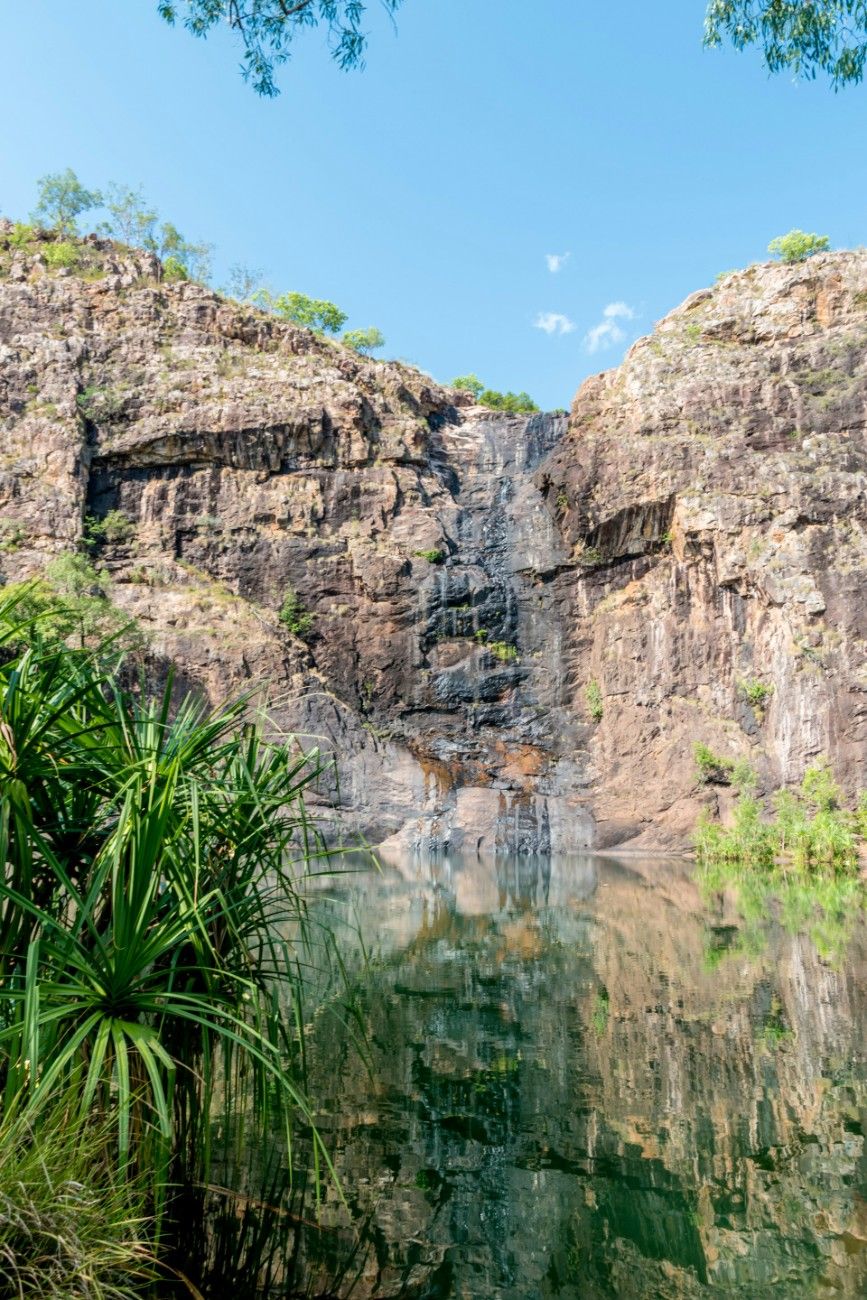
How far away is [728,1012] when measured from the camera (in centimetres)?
896

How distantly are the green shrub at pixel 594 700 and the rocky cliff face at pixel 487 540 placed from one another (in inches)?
5.3

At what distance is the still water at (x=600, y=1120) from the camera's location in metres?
4.36

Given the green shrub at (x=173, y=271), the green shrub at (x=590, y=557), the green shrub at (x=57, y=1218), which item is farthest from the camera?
the green shrub at (x=173, y=271)

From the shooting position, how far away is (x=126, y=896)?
3404 millimetres

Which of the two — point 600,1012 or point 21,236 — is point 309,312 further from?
point 600,1012

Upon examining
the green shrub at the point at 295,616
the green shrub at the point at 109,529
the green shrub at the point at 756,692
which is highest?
the green shrub at the point at 109,529

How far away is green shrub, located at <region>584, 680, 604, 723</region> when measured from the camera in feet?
115

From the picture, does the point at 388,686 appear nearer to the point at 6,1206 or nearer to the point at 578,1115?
the point at 578,1115

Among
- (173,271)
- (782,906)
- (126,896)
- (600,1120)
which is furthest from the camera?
(173,271)

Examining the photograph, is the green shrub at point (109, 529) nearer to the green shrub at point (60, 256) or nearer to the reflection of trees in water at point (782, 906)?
the green shrub at point (60, 256)

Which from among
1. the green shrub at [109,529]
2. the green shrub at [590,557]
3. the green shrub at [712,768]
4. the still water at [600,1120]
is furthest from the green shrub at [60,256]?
the still water at [600,1120]

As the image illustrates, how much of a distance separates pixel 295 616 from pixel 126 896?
34514 mm

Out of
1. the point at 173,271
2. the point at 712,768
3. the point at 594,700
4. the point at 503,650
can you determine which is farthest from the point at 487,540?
the point at 173,271

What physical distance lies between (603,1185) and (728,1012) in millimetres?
4403
